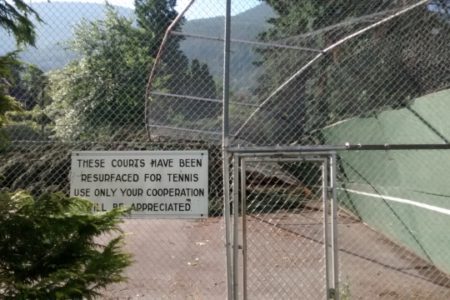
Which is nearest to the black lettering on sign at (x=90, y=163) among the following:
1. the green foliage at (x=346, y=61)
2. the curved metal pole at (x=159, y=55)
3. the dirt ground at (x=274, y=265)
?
the dirt ground at (x=274, y=265)

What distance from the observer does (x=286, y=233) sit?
1045 cm

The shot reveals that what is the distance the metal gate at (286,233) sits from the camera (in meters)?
4.96

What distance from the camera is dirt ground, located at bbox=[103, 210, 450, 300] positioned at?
6699 mm

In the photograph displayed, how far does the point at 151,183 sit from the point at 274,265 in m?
3.64

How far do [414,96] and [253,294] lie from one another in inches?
→ 153

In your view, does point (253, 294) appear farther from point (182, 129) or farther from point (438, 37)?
point (438, 37)

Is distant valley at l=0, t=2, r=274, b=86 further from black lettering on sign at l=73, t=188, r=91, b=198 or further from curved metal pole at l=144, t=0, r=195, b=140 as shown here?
black lettering on sign at l=73, t=188, r=91, b=198

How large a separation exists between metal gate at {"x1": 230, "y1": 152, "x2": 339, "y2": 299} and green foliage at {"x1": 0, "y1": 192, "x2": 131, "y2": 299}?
53.9 inches

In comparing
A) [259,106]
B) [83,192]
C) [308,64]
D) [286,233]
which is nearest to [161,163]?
[83,192]

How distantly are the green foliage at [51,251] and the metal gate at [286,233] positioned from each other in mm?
1370

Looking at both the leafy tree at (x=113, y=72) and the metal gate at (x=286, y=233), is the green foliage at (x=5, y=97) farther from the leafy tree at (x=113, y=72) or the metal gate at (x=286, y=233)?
the metal gate at (x=286, y=233)

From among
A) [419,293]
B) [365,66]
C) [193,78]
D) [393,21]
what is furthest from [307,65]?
[419,293]

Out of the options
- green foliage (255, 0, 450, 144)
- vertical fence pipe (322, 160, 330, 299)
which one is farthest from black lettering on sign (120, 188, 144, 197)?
green foliage (255, 0, 450, 144)

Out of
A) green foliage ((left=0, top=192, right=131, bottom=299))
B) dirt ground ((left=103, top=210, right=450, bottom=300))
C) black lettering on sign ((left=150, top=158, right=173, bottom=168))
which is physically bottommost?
dirt ground ((left=103, top=210, right=450, bottom=300))
